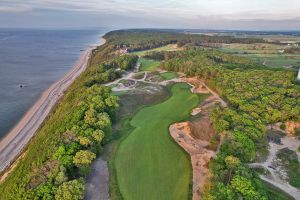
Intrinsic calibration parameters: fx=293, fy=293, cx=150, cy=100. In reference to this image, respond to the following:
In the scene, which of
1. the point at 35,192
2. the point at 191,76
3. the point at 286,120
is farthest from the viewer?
the point at 191,76

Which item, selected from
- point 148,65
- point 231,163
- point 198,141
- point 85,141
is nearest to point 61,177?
point 85,141

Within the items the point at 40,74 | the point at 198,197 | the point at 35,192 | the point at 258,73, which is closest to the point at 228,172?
the point at 198,197

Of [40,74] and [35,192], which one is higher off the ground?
[35,192]

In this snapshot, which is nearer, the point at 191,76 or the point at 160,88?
the point at 160,88

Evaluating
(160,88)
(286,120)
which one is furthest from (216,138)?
(160,88)

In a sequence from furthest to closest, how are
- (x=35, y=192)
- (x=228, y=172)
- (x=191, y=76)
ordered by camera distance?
1. (x=191, y=76)
2. (x=228, y=172)
3. (x=35, y=192)

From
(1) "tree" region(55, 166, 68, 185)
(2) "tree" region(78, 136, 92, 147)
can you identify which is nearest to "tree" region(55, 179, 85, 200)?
(1) "tree" region(55, 166, 68, 185)

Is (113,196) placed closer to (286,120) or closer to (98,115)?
(98,115)
